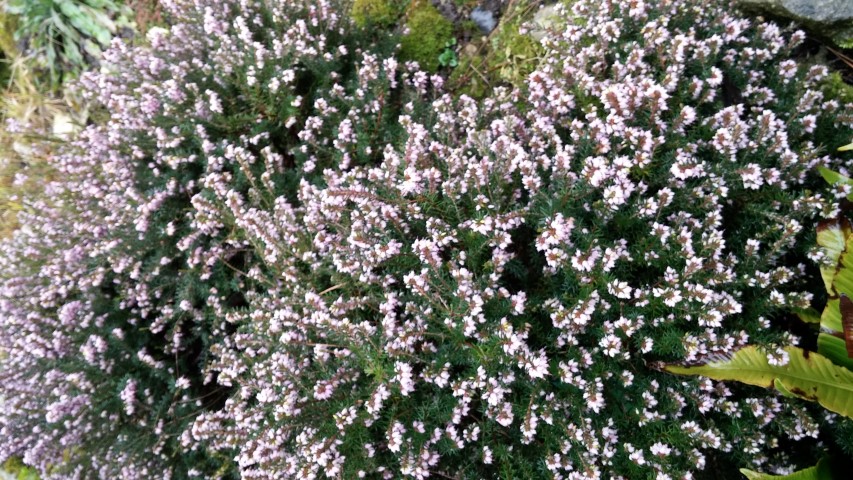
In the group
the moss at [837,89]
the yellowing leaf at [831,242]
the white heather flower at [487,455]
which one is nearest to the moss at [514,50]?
the moss at [837,89]

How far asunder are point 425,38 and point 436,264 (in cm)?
203

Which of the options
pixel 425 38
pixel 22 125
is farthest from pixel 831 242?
pixel 22 125

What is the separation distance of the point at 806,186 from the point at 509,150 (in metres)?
1.34

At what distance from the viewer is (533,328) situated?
237cm

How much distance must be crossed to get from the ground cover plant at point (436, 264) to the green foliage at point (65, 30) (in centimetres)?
228

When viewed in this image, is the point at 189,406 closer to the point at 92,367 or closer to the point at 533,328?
the point at 92,367

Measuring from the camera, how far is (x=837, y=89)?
2.80 m

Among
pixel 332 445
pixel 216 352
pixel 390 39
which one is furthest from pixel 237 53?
pixel 332 445

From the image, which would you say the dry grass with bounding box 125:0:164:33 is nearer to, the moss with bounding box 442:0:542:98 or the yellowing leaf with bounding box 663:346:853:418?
the moss with bounding box 442:0:542:98

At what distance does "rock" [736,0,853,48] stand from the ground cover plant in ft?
0.40

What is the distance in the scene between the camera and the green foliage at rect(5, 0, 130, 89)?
5141 millimetres

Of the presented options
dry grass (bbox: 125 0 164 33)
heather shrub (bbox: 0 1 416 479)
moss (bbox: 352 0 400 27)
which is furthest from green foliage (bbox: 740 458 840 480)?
dry grass (bbox: 125 0 164 33)

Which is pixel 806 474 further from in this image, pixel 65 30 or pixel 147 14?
pixel 65 30

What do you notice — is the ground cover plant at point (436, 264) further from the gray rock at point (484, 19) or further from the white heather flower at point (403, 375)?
the gray rock at point (484, 19)
